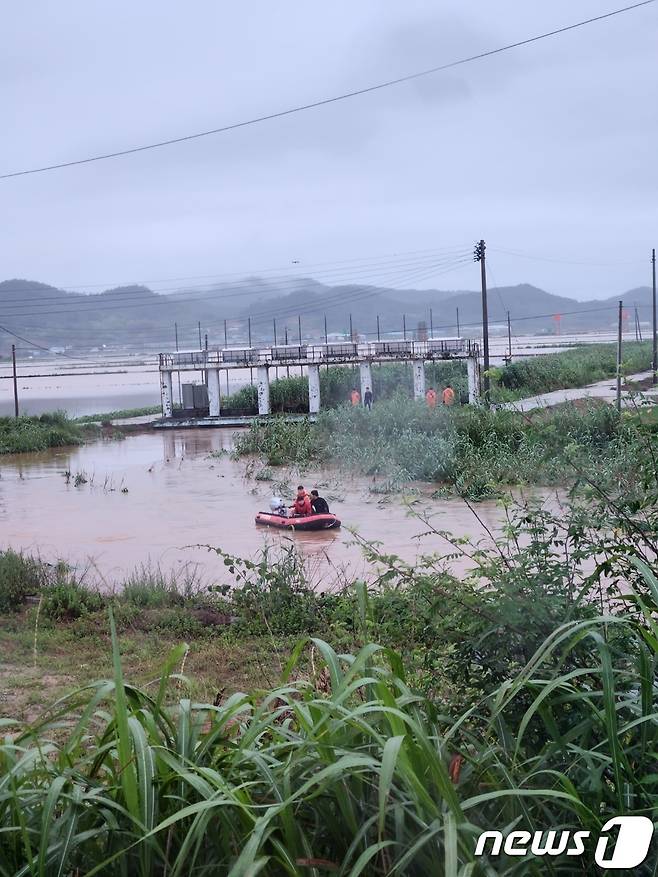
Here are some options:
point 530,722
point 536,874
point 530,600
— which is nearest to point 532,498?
point 530,600

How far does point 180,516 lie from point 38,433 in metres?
17.6

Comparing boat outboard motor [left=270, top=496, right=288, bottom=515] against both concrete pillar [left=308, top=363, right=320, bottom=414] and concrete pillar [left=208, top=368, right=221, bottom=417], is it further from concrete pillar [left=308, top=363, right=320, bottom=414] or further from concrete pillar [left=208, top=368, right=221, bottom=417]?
concrete pillar [left=208, top=368, right=221, bottom=417]

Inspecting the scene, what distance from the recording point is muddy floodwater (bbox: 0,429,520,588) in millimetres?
13641

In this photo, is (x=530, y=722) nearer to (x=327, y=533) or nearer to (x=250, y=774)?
(x=250, y=774)

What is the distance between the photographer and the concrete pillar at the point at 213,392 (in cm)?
4300

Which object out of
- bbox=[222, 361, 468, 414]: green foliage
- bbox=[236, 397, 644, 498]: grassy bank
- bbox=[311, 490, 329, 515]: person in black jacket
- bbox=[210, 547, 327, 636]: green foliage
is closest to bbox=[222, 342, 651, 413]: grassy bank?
bbox=[222, 361, 468, 414]: green foliage

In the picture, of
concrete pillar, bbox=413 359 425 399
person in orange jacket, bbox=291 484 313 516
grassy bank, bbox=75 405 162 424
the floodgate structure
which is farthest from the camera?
grassy bank, bbox=75 405 162 424

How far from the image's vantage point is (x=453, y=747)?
3.18m

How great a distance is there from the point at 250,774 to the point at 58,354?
608 ft

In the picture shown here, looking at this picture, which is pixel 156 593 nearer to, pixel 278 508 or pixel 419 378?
pixel 278 508

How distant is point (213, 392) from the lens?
4344 centimetres

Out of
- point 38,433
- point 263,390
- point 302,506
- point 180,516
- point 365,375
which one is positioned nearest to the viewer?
point 302,506

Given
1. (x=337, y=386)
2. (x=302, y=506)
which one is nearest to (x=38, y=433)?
(x=337, y=386)

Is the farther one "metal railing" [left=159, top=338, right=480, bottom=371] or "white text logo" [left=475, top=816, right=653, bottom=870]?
"metal railing" [left=159, top=338, right=480, bottom=371]
